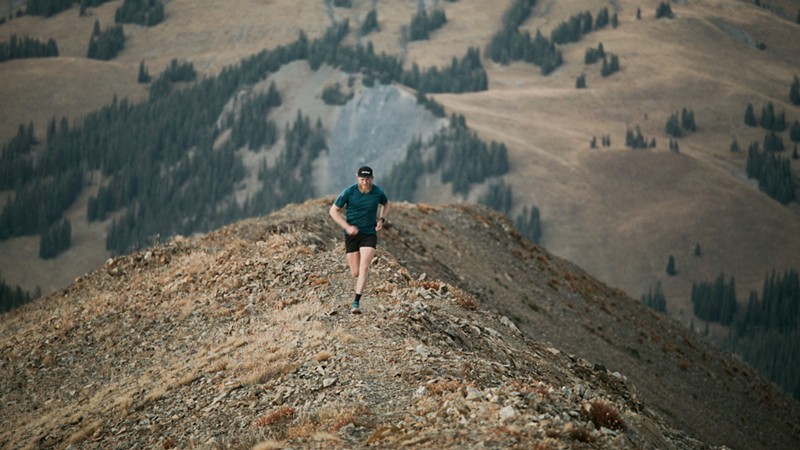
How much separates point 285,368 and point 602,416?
7.36m

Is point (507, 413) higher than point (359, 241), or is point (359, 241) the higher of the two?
point (507, 413)

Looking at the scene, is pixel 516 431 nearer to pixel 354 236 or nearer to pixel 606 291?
pixel 354 236

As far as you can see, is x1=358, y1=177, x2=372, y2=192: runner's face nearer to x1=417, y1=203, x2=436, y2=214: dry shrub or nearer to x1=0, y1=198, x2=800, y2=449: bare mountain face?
x1=0, y1=198, x2=800, y2=449: bare mountain face

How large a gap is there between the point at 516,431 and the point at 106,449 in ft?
34.3

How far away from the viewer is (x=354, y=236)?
2512 cm

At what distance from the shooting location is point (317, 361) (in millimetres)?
22062

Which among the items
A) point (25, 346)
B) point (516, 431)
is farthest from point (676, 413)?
point (516, 431)

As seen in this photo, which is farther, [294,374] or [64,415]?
[64,415]

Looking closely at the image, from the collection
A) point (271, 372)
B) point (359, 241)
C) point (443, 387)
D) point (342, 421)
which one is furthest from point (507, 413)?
point (359, 241)

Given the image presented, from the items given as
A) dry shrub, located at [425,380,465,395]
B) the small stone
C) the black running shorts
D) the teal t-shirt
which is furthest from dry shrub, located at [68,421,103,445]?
the small stone

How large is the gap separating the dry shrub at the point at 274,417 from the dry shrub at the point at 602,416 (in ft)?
19.2

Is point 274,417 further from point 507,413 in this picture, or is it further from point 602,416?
point 602,416

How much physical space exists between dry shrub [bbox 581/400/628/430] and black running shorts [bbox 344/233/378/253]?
7961 mm

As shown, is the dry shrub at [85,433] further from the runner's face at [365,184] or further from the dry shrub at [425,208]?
the dry shrub at [425,208]
